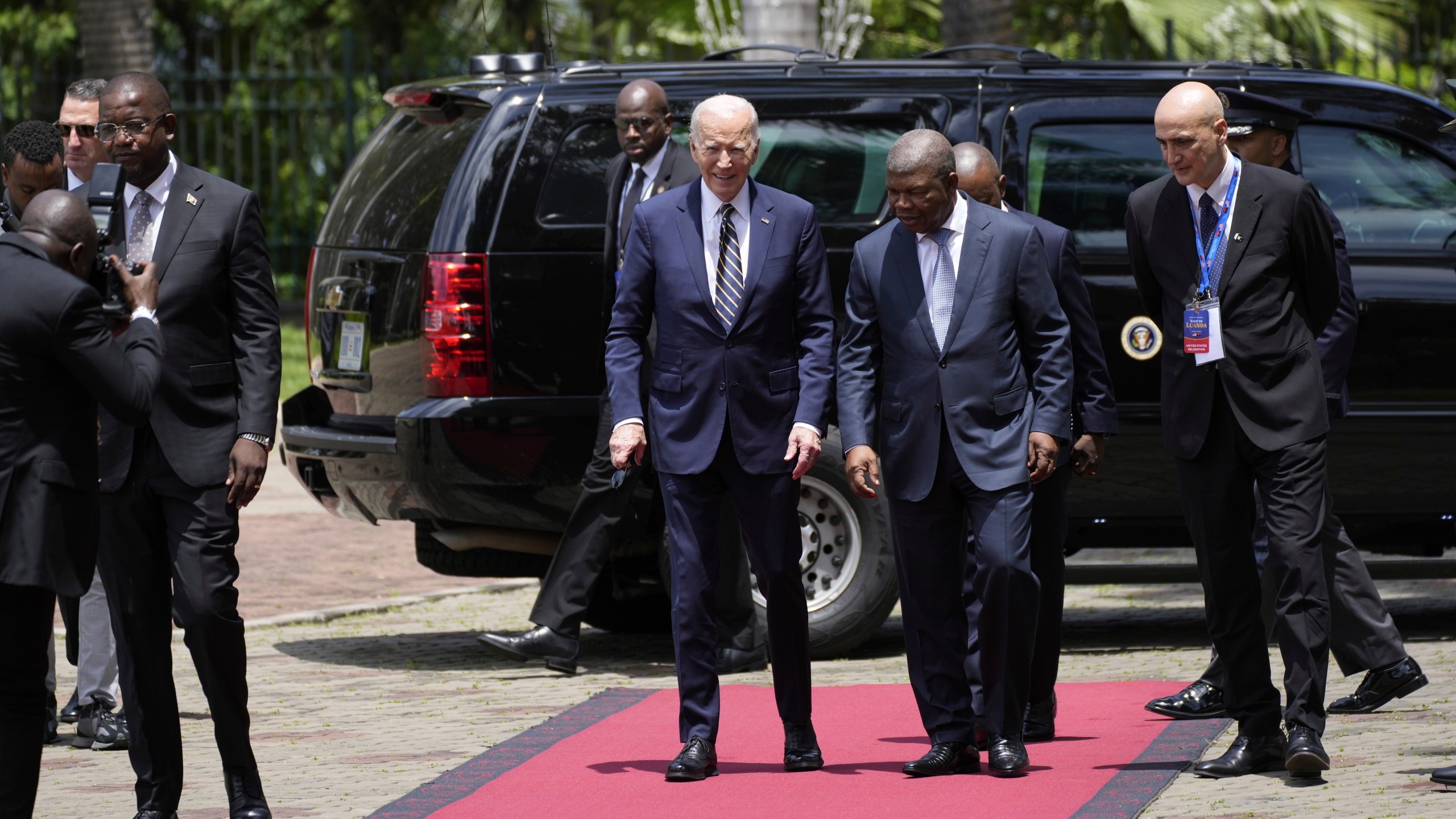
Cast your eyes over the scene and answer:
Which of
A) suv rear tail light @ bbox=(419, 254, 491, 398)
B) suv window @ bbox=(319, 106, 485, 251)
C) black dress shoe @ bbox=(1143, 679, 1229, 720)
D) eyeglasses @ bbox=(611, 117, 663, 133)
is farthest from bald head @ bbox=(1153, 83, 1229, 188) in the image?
suv window @ bbox=(319, 106, 485, 251)

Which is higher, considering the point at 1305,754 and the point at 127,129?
the point at 127,129

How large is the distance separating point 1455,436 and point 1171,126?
258 centimetres

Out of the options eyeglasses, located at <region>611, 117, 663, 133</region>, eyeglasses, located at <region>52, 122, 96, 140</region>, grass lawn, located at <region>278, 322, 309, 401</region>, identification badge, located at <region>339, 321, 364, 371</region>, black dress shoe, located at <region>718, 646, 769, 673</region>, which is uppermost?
eyeglasses, located at <region>611, 117, 663, 133</region>

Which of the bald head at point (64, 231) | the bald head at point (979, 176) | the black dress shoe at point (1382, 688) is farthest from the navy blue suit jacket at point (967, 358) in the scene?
the bald head at point (64, 231)

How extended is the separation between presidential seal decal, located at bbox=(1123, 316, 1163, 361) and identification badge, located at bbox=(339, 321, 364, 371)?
2.99 meters

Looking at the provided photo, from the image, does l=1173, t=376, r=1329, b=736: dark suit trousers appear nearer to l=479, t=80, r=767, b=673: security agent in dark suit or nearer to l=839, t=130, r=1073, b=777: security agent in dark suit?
l=839, t=130, r=1073, b=777: security agent in dark suit

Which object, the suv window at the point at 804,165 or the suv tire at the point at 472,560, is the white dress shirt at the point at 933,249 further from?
the suv tire at the point at 472,560

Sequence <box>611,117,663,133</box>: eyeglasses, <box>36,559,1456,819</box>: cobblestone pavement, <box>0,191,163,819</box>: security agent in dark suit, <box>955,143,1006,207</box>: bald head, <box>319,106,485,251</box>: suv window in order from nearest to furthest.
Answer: <box>0,191,163,819</box>: security agent in dark suit → <box>36,559,1456,819</box>: cobblestone pavement → <box>955,143,1006,207</box>: bald head → <box>611,117,663,133</box>: eyeglasses → <box>319,106,485,251</box>: suv window

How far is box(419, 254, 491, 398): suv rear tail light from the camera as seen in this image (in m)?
7.47

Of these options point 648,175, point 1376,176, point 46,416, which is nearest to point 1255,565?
point 1376,176

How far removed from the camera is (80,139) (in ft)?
23.3

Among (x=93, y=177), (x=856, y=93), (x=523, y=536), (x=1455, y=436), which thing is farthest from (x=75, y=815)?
(x=1455, y=436)

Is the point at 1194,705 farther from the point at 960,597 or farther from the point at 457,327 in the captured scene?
the point at 457,327

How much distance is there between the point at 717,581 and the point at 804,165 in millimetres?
2398
